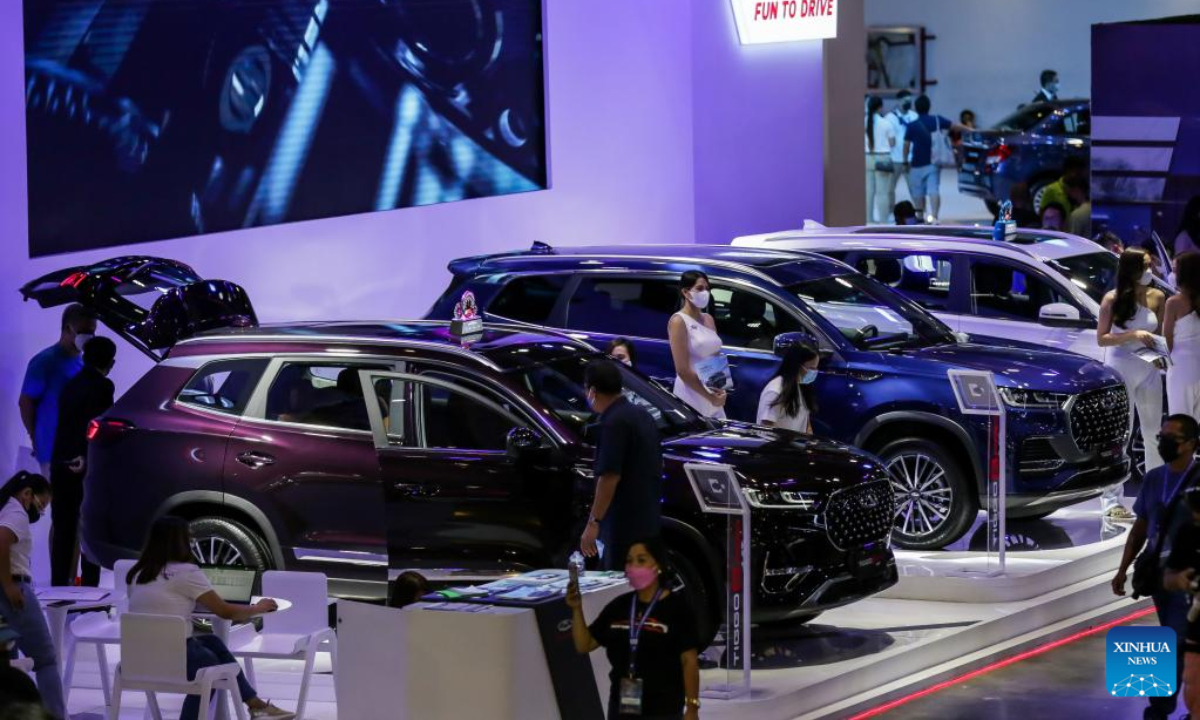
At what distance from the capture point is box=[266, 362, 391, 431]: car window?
10.5 meters

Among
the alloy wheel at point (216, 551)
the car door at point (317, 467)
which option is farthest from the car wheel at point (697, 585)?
the alloy wheel at point (216, 551)

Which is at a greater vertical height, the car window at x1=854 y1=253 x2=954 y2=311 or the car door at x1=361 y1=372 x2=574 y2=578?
the car window at x1=854 y1=253 x2=954 y2=311

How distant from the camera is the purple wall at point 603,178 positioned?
49.1ft

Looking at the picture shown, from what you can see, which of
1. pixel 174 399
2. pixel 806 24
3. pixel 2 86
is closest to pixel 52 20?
pixel 2 86

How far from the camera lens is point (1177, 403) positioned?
13789 mm

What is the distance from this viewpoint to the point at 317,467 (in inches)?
408

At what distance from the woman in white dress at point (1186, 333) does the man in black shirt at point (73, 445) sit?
7.11m

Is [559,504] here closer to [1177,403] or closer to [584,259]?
Answer: [584,259]

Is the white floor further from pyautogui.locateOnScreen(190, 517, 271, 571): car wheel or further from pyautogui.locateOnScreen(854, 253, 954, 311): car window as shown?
pyautogui.locateOnScreen(854, 253, 954, 311): car window

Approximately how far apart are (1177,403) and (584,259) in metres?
4.27

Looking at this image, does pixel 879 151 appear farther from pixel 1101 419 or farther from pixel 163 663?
pixel 163 663

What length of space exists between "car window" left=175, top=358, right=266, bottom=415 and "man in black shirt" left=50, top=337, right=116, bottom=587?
34.2 inches

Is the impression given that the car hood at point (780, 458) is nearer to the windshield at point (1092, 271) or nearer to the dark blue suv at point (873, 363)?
the dark blue suv at point (873, 363)

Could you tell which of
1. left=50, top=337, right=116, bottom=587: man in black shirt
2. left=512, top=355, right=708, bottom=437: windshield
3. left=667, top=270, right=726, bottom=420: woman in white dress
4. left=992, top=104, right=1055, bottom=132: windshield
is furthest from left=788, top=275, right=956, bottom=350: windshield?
left=992, top=104, right=1055, bottom=132: windshield
